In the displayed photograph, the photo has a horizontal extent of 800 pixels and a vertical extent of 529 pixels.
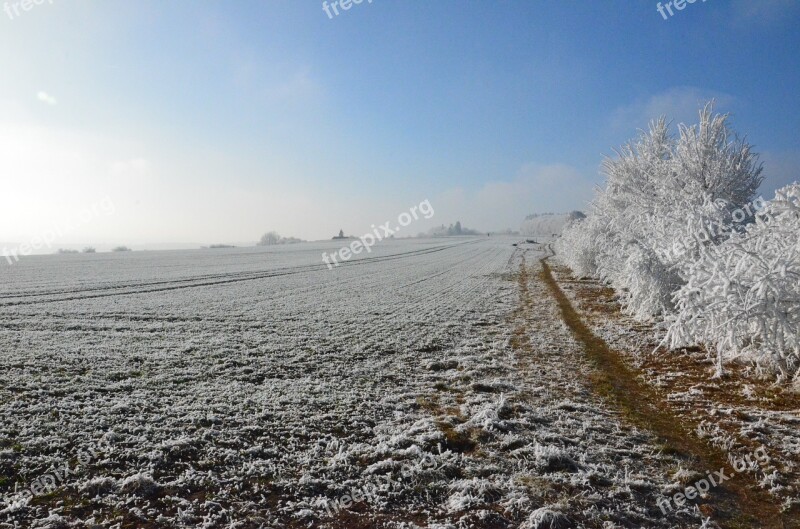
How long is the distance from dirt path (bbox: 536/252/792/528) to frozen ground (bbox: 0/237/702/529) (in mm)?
356

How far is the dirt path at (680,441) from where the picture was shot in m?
4.94

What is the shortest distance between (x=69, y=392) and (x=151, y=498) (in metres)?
4.75

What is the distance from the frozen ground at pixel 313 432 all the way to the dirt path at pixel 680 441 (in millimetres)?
356

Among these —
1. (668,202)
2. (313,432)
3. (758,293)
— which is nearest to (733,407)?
(758,293)

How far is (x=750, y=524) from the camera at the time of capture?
4.78 meters

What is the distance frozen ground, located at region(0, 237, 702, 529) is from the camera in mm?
4973

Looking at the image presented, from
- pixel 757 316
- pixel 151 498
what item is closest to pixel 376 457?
pixel 151 498

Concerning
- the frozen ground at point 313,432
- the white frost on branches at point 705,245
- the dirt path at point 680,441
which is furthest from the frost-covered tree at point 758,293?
the frozen ground at point 313,432

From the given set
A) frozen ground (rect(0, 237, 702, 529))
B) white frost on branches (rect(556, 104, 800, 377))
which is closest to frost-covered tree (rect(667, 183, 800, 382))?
white frost on branches (rect(556, 104, 800, 377))

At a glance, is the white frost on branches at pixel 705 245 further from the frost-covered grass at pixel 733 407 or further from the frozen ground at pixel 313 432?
the frozen ground at pixel 313 432

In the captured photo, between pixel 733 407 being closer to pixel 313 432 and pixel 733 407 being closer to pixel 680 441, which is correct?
pixel 680 441

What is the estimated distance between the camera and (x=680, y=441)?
6.73 meters

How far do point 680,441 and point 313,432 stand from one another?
5819 millimetres

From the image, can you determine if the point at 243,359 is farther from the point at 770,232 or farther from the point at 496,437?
the point at 770,232
